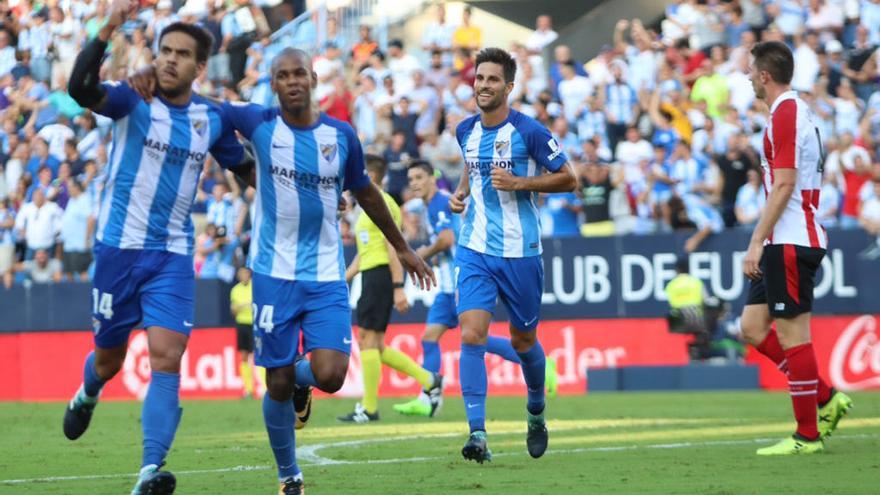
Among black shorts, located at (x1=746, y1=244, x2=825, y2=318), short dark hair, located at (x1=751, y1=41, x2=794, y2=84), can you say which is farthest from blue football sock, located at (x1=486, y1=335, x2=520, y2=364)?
short dark hair, located at (x1=751, y1=41, x2=794, y2=84)

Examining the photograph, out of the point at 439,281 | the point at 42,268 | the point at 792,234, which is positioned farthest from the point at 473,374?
the point at 42,268

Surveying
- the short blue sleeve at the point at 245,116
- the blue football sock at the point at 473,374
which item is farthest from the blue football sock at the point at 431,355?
the short blue sleeve at the point at 245,116

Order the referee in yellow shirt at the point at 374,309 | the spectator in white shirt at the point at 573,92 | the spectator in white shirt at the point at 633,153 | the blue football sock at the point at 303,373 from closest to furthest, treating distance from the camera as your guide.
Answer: the blue football sock at the point at 303,373 → the referee in yellow shirt at the point at 374,309 → the spectator in white shirt at the point at 633,153 → the spectator in white shirt at the point at 573,92

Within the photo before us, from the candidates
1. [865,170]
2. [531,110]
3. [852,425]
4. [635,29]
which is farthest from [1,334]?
[852,425]

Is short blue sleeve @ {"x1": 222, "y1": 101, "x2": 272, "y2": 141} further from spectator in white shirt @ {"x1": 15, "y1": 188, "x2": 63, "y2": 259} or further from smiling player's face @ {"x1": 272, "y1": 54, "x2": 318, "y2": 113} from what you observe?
spectator in white shirt @ {"x1": 15, "y1": 188, "x2": 63, "y2": 259}

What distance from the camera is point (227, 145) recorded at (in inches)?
340

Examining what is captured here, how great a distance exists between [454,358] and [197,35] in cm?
1372

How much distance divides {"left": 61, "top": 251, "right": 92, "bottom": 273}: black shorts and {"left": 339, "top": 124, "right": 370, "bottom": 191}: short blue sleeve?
52.4 feet

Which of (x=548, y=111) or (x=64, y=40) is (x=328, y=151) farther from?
(x=64, y=40)

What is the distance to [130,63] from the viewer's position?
2759cm

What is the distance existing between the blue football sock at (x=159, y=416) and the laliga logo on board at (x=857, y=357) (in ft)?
44.2

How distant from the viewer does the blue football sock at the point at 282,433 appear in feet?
27.5

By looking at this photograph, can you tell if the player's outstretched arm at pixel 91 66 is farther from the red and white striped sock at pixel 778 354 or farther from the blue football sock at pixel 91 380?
the red and white striped sock at pixel 778 354

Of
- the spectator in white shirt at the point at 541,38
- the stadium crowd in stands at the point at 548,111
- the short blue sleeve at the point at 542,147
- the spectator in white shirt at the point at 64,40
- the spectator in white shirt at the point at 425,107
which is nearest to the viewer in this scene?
the short blue sleeve at the point at 542,147
